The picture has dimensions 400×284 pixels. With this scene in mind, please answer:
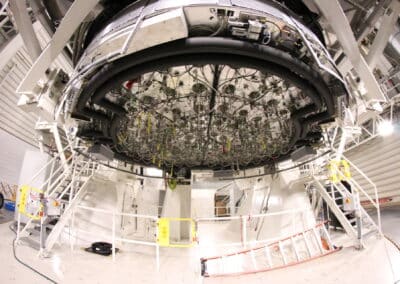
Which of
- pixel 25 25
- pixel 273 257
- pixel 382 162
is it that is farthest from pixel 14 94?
pixel 382 162

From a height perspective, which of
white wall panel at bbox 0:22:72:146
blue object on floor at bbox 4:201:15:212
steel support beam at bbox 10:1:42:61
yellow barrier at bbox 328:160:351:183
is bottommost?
blue object on floor at bbox 4:201:15:212

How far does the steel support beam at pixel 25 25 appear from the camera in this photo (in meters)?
2.75

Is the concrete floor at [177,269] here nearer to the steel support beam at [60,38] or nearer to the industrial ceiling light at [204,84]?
the industrial ceiling light at [204,84]

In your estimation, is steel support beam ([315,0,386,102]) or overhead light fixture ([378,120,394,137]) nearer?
steel support beam ([315,0,386,102])

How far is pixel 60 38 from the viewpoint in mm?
2619

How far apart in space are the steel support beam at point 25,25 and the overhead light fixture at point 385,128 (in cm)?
1017

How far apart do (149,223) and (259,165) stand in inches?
172

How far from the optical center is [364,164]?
990 centimetres

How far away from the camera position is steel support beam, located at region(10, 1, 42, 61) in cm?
275

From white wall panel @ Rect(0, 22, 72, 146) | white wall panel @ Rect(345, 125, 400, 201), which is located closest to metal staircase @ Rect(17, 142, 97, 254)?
white wall panel @ Rect(0, 22, 72, 146)

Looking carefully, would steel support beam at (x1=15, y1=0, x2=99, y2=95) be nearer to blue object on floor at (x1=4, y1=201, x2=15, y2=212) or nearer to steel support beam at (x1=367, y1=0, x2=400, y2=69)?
steel support beam at (x1=367, y1=0, x2=400, y2=69)

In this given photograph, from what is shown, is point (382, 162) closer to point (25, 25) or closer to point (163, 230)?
point (163, 230)

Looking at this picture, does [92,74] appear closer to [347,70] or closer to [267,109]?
[267,109]

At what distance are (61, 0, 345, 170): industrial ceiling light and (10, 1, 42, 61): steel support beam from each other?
573mm
